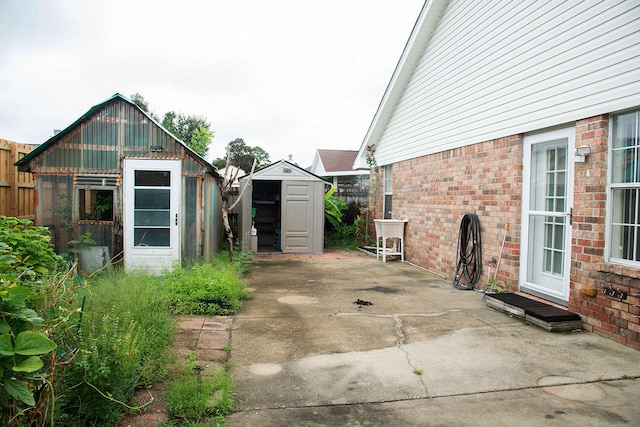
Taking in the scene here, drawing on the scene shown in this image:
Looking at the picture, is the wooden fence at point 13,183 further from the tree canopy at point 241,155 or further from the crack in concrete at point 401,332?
the tree canopy at point 241,155

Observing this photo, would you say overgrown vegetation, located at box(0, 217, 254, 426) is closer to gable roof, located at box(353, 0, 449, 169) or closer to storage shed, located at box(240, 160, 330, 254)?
storage shed, located at box(240, 160, 330, 254)

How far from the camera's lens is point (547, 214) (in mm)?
5820

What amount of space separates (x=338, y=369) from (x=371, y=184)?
977 cm

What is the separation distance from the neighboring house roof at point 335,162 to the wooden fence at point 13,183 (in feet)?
48.8

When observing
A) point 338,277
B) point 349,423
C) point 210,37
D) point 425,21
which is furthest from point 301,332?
point 210,37

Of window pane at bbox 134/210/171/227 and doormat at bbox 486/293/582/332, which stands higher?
window pane at bbox 134/210/171/227

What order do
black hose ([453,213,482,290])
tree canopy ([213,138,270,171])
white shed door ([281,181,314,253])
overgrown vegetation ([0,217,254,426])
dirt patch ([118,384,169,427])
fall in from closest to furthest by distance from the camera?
overgrown vegetation ([0,217,254,426]), dirt patch ([118,384,169,427]), black hose ([453,213,482,290]), white shed door ([281,181,314,253]), tree canopy ([213,138,270,171])

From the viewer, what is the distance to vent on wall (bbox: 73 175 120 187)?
7.62 metres

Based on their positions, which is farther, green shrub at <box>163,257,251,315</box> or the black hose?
the black hose

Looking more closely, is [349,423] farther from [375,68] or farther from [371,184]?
[375,68]

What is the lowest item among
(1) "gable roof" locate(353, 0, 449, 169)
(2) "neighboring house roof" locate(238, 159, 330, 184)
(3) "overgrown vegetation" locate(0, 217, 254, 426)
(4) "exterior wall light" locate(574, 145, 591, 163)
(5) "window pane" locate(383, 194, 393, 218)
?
(3) "overgrown vegetation" locate(0, 217, 254, 426)

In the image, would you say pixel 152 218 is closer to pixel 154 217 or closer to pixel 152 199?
pixel 154 217

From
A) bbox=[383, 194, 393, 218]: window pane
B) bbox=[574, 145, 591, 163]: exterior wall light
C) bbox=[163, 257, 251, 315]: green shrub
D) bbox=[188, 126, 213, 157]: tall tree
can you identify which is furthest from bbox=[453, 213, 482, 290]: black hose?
bbox=[188, 126, 213, 157]: tall tree

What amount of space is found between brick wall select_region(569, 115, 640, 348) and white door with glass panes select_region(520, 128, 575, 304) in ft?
0.78
